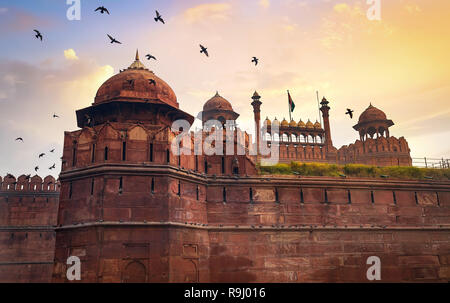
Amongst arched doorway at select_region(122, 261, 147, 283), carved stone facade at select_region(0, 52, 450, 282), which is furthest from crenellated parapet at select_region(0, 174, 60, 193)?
arched doorway at select_region(122, 261, 147, 283)

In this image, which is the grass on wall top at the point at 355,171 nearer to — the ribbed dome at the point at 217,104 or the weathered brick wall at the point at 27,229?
the weathered brick wall at the point at 27,229

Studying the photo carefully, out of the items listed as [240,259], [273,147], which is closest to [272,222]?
[240,259]

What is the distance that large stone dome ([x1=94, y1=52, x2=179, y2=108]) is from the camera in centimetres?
1584

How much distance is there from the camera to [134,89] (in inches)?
634

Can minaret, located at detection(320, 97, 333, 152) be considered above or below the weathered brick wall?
above

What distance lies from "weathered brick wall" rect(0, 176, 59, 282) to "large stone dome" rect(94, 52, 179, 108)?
11806 millimetres

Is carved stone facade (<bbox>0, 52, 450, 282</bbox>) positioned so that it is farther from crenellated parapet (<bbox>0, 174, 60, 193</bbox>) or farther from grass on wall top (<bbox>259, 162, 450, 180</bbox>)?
crenellated parapet (<bbox>0, 174, 60, 193</bbox>)

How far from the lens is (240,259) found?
15375 millimetres

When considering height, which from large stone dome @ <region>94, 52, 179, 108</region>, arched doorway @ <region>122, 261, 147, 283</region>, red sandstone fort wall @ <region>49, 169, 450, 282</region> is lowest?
arched doorway @ <region>122, 261, 147, 283</region>

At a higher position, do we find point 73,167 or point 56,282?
point 73,167

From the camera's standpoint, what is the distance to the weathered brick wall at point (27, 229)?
2358 centimetres
